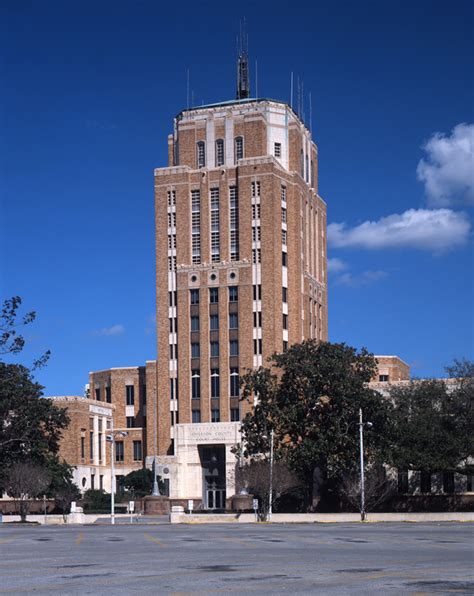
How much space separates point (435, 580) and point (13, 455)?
66.5 m

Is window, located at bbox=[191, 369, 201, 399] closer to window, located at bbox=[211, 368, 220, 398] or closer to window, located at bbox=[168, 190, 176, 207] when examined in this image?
window, located at bbox=[211, 368, 220, 398]

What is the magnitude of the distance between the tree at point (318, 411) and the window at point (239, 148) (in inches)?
1505

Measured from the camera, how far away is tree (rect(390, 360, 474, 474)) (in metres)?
73.3

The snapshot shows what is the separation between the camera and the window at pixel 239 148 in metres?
112

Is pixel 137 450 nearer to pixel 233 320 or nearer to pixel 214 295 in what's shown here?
pixel 233 320

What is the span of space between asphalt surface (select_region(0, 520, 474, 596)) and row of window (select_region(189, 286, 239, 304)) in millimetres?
71864

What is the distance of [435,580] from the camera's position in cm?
1923

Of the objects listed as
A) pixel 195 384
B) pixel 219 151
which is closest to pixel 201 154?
pixel 219 151

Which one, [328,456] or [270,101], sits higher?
[270,101]

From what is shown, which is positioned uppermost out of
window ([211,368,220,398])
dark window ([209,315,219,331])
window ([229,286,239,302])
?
window ([229,286,239,302])

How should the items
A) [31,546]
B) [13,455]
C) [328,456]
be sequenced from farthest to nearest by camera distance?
[13,455] → [328,456] → [31,546]

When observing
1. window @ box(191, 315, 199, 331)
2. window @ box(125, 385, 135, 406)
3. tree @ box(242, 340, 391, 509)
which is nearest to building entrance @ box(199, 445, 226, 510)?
window @ box(191, 315, 199, 331)

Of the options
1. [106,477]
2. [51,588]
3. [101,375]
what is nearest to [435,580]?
[51,588]

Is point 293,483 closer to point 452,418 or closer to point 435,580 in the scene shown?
point 452,418
